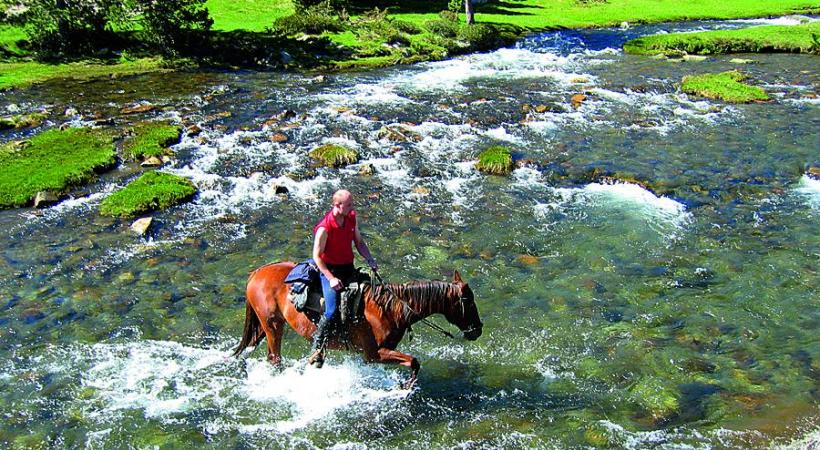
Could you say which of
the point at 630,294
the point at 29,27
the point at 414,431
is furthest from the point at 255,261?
the point at 29,27

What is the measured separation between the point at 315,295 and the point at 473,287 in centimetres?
563

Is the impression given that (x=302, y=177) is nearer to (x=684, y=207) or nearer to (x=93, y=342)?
(x=93, y=342)

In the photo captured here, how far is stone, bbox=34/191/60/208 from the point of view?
2161 cm

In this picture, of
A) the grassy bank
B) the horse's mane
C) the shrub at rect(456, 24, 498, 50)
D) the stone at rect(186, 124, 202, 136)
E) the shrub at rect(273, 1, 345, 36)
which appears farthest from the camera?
the shrub at rect(456, 24, 498, 50)

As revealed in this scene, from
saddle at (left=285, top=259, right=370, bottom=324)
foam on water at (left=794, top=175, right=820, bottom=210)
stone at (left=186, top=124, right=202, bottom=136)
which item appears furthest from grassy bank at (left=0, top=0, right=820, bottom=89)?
saddle at (left=285, top=259, right=370, bottom=324)

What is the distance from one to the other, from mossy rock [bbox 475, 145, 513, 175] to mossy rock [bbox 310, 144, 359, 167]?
18.4ft

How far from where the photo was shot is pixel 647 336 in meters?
13.8

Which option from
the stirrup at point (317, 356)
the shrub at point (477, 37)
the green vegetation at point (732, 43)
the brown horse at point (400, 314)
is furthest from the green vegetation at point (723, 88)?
the stirrup at point (317, 356)

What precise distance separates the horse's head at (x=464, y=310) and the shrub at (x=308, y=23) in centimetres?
4666

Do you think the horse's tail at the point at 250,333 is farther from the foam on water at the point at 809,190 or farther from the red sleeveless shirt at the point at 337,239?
the foam on water at the point at 809,190

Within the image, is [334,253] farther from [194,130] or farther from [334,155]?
[194,130]

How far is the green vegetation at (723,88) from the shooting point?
34000 mm

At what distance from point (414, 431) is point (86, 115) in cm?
2952

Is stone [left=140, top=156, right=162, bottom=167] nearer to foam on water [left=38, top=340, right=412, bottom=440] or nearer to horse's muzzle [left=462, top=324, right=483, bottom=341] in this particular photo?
foam on water [left=38, top=340, right=412, bottom=440]
